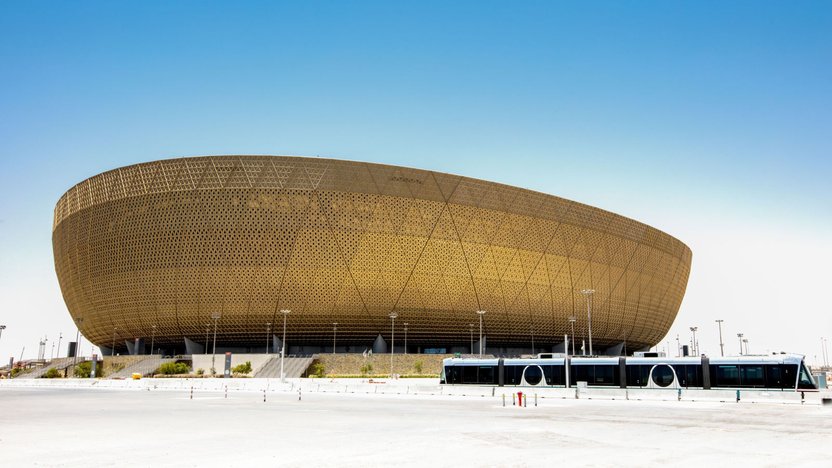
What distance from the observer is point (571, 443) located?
1111 centimetres

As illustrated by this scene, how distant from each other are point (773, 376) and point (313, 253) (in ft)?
125

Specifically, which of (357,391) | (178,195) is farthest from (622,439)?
(178,195)

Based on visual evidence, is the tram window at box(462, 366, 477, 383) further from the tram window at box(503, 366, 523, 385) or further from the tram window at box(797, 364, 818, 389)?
the tram window at box(797, 364, 818, 389)

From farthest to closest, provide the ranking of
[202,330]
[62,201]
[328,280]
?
[62,201] → [202,330] → [328,280]

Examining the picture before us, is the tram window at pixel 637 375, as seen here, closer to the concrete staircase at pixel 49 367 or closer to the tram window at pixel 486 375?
the tram window at pixel 486 375

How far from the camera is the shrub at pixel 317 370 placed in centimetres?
5350

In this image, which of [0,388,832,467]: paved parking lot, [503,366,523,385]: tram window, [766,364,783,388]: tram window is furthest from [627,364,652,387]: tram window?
[0,388,832,467]: paved parking lot

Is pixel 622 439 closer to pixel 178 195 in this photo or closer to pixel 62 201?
pixel 178 195

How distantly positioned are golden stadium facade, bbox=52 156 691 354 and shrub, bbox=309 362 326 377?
16.4 ft

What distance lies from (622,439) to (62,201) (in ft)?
223

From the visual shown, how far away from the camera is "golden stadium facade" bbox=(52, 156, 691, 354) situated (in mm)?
55438

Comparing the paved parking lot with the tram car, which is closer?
the paved parking lot

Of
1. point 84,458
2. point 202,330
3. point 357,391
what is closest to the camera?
point 84,458

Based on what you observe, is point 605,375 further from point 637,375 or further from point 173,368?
point 173,368
